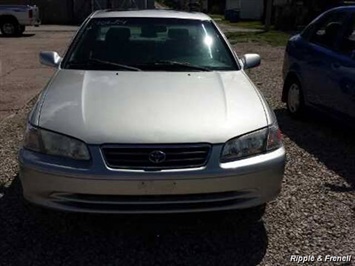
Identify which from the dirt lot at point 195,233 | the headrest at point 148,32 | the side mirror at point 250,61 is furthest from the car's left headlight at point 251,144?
the headrest at point 148,32

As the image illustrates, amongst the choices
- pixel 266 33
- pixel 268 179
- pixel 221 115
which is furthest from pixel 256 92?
pixel 266 33

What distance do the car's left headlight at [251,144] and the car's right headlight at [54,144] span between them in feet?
3.00

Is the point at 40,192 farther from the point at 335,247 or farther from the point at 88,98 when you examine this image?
the point at 335,247

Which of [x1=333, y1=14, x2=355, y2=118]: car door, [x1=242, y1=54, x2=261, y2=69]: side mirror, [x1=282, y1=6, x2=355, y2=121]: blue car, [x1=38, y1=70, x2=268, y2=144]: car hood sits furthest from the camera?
[x1=282, y1=6, x2=355, y2=121]: blue car

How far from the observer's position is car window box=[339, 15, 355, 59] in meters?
5.51

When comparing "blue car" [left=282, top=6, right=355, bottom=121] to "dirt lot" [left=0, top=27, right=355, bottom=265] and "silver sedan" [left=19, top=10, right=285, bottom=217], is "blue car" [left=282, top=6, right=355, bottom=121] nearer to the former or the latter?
"dirt lot" [left=0, top=27, right=355, bottom=265]

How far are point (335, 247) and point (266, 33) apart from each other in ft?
68.0

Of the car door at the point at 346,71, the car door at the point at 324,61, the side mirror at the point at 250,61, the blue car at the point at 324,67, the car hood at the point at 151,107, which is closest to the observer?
the car hood at the point at 151,107

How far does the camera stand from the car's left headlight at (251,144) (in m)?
3.19

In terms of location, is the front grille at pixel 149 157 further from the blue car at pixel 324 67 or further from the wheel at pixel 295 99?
the wheel at pixel 295 99

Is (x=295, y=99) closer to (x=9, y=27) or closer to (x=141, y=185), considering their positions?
(x=141, y=185)

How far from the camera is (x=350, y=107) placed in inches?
209

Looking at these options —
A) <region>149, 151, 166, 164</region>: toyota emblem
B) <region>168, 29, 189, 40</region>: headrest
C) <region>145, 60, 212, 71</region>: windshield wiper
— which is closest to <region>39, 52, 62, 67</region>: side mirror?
<region>145, 60, 212, 71</region>: windshield wiper

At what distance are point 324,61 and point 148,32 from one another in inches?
93.9
